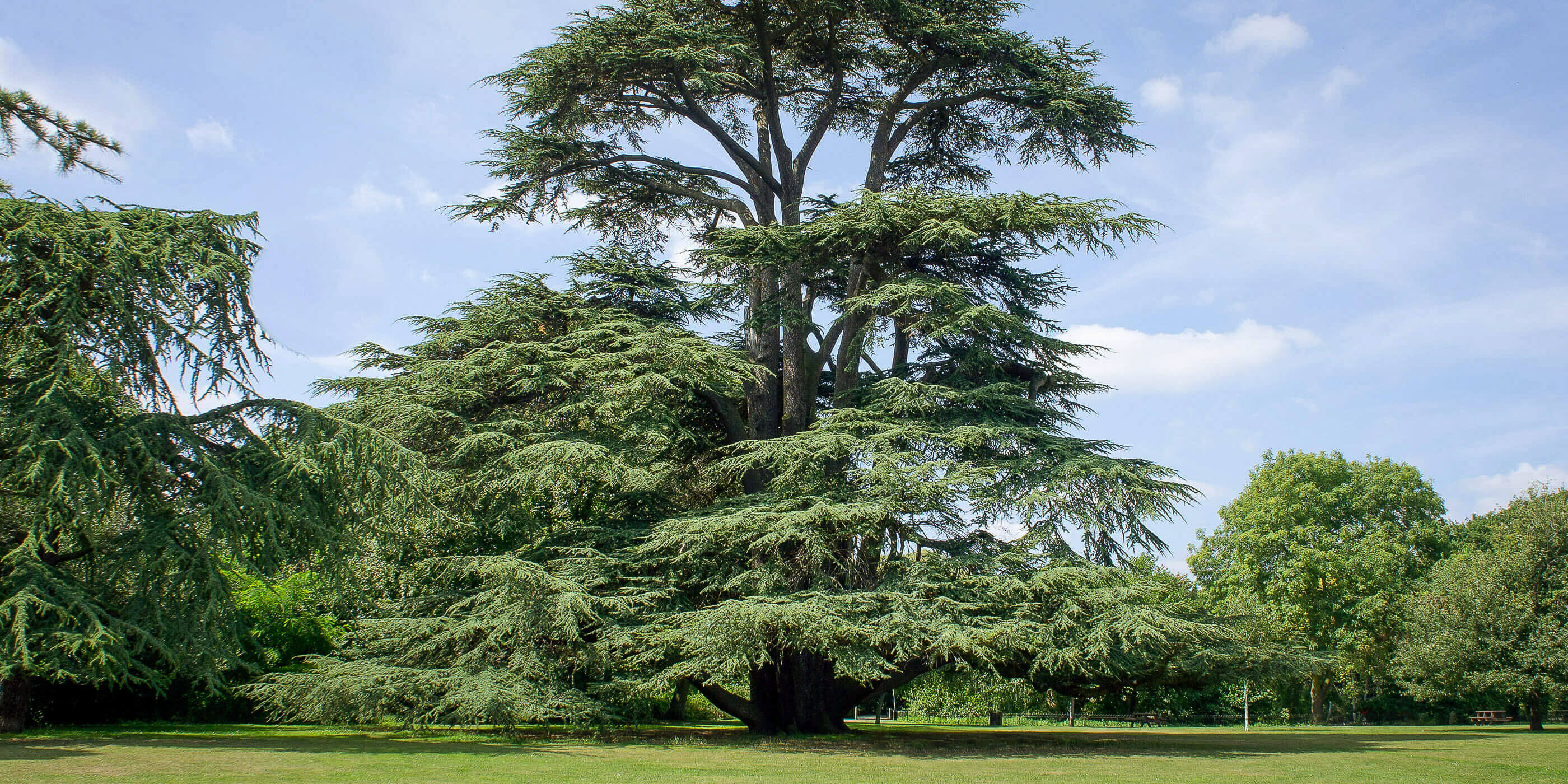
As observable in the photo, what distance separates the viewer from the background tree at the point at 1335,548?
112 ft

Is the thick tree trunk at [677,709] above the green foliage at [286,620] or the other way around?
the other way around

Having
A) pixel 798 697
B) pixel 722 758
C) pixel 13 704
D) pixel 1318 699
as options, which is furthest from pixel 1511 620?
pixel 13 704

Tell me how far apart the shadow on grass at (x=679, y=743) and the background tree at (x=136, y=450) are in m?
1.26

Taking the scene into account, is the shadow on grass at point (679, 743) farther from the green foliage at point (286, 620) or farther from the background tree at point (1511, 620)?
the background tree at point (1511, 620)

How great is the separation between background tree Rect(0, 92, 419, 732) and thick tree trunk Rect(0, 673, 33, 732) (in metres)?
3.56

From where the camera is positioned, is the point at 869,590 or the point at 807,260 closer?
the point at 869,590

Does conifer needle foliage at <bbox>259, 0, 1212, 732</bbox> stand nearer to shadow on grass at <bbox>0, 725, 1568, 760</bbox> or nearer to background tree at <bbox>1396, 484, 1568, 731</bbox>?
shadow on grass at <bbox>0, 725, 1568, 760</bbox>

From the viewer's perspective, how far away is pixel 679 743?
49.7ft

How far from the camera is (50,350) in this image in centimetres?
1113

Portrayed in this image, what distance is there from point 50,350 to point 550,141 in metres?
9.44

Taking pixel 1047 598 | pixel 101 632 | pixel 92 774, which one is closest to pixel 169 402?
pixel 101 632

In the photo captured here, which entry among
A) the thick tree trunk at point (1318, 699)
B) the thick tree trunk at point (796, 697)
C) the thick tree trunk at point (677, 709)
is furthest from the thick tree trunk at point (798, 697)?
the thick tree trunk at point (1318, 699)

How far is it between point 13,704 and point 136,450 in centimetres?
688

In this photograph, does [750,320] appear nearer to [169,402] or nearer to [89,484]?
[169,402]
